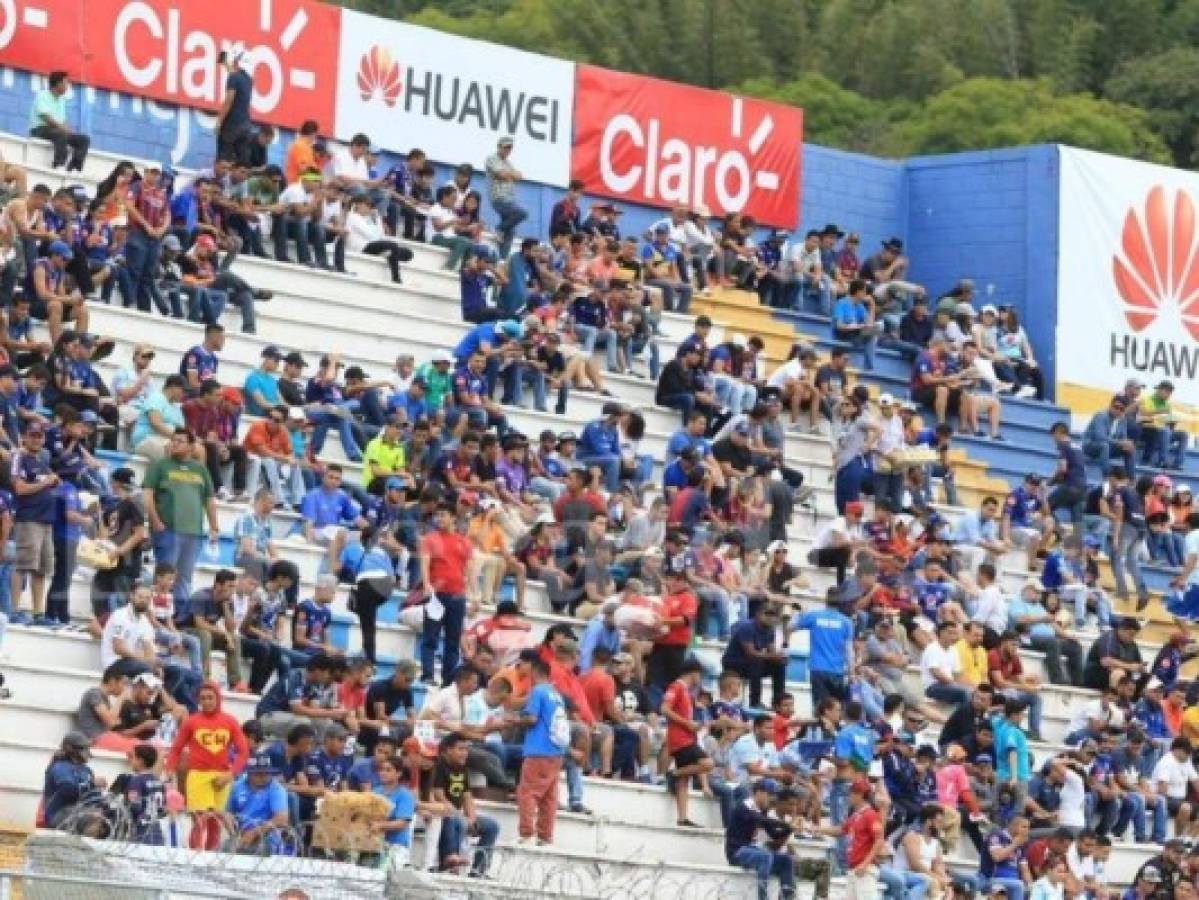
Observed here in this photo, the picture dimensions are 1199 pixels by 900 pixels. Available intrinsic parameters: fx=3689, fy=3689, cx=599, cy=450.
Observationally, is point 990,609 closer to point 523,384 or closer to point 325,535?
point 523,384

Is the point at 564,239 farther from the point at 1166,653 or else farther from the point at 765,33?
the point at 765,33

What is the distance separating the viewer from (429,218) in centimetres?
3462

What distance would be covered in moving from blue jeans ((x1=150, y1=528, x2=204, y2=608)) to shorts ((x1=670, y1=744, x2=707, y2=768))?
3.75 meters

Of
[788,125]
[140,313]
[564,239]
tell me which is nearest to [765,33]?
[788,125]

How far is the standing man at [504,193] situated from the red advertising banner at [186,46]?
1.64m

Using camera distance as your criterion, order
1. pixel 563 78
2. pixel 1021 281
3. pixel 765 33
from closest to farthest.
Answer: pixel 563 78 < pixel 1021 281 < pixel 765 33

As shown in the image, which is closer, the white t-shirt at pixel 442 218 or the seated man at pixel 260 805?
the seated man at pixel 260 805

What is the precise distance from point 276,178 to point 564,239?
A: 11.4ft

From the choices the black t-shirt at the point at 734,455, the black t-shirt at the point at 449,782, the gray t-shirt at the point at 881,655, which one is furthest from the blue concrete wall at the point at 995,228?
the black t-shirt at the point at 449,782

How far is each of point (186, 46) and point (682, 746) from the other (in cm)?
1035

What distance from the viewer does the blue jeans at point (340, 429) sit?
2969 centimetres

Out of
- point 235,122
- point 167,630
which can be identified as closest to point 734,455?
point 235,122

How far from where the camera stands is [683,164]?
38.8m

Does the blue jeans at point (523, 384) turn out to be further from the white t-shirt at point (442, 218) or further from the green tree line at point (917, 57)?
the green tree line at point (917, 57)
